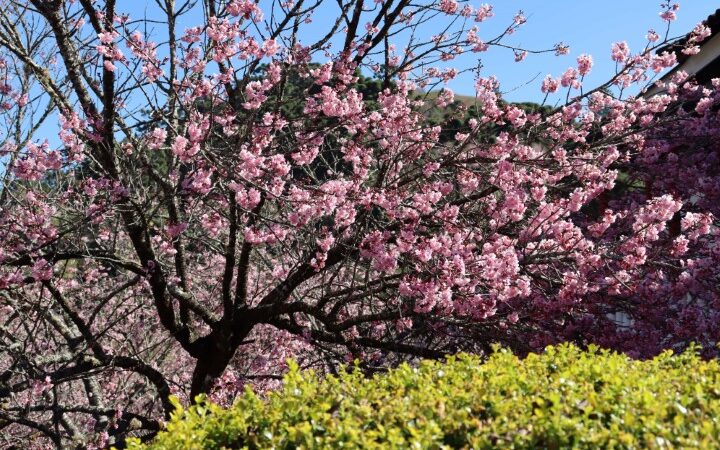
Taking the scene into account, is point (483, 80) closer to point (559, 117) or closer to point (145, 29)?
point (559, 117)

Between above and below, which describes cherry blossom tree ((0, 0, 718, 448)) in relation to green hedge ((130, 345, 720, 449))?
above

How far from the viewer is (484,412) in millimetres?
3477

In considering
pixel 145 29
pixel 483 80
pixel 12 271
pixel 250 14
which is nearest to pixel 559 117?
pixel 483 80

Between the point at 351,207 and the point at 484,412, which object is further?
the point at 351,207

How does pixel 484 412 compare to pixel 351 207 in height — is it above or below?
below

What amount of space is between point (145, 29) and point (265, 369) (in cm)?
433

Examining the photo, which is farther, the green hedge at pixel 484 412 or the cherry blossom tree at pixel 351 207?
the cherry blossom tree at pixel 351 207

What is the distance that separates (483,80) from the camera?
8297 mm

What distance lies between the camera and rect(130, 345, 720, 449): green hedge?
10.3 feet

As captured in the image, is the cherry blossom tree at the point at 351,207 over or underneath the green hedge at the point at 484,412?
over

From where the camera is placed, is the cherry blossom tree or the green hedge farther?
the cherry blossom tree

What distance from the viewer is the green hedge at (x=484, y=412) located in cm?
313

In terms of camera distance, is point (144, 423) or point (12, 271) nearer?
point (12, 271)

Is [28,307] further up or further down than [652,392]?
further up
